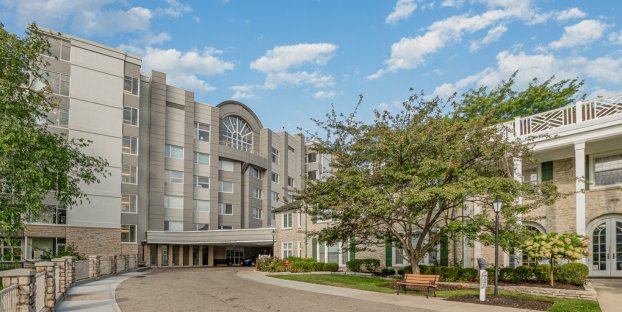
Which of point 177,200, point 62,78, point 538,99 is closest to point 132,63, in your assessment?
point 62,78

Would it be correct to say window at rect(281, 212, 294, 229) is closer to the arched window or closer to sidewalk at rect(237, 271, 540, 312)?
sidewalk at rect(237, 271, 540, 312)

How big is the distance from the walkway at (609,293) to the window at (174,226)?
3876cm

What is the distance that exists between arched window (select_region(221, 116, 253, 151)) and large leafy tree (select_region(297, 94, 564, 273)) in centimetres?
3556

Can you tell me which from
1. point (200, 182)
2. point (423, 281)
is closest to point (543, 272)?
point (423, 281)

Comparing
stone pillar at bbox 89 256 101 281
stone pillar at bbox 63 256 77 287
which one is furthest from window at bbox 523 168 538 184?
stone pillar at bbox 89 256 101 281

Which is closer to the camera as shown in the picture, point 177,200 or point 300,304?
point 300,304

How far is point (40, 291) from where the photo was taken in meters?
9.91

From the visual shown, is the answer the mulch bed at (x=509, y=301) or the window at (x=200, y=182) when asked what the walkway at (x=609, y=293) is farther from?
the window at (x=200, y=182)

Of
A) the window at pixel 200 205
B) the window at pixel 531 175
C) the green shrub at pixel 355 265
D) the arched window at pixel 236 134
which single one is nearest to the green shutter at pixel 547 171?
the window at pixel 531 175

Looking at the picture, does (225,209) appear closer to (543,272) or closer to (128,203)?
(128,203)

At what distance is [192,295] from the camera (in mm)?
14648

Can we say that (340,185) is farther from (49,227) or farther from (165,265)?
(165,265)

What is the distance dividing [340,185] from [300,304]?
23.8ft

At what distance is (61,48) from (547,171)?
128ft
